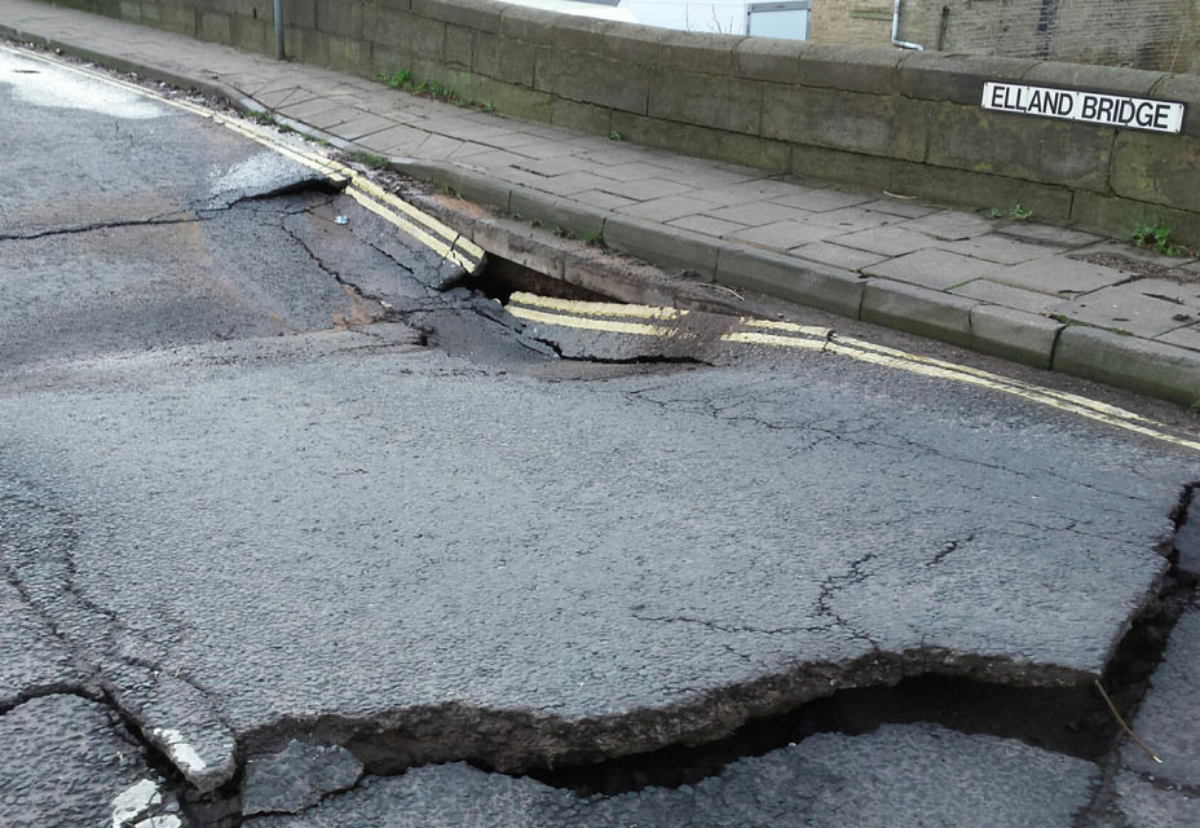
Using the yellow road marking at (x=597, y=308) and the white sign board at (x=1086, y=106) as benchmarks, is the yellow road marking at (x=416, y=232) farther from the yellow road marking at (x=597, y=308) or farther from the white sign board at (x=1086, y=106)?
the white sign board at (x=1086, y=106)

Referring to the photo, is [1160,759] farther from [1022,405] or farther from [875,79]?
[875,79]

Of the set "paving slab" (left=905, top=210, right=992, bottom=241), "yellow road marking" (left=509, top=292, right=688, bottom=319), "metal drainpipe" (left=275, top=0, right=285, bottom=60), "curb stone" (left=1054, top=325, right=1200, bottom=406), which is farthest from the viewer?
"metal drainpipe" (left=275, top=0, right=285, bottom=60)

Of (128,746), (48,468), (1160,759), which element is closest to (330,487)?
(48,468)

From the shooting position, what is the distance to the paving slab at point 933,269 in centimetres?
640

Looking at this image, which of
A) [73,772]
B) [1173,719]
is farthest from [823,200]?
[73,772]

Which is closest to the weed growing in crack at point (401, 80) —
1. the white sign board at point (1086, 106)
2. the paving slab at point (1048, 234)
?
the white sign board at point (1086, 106)

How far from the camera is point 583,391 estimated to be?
210 inches

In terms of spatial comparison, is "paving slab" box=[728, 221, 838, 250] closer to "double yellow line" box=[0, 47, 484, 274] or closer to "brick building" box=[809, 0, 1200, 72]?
"double yellow line" box=[0, 47, 484, 274]

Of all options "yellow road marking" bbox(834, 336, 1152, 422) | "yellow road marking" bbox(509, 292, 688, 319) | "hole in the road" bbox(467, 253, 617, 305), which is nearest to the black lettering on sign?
"yellow road marking" bbox(834, 336, 1152, 422)

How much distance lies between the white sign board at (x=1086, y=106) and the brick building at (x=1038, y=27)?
46.0 feet

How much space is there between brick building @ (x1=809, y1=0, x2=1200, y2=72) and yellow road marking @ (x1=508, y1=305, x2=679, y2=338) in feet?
52.1

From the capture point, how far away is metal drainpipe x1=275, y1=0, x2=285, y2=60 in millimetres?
12484

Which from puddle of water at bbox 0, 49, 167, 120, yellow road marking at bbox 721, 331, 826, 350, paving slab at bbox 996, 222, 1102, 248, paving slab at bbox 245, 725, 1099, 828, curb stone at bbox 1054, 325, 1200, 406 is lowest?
paving slab at bbox 245, 725, 1099, 828

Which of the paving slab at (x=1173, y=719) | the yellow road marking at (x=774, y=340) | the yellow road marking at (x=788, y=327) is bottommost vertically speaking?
the paving slab at (x=1173, y=719)
